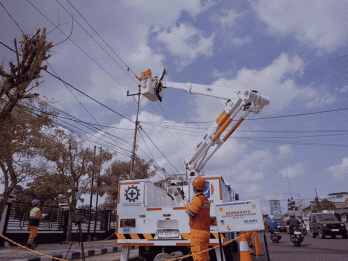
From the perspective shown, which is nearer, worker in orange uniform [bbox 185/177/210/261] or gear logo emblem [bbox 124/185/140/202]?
worker in orange uniform [bbox 185/177/210/261]

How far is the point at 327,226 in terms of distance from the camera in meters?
17.4

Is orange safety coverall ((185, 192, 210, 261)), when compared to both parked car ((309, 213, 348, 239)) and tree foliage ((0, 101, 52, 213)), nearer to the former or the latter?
tree foliage ((0, 101, 52, 213))

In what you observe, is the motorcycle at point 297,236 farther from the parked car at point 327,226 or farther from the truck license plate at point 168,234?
the truck license plate at point 168,234

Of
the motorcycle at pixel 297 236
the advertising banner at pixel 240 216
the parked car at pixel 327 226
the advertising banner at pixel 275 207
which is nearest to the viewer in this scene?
the advertising banner at pixel 240 216

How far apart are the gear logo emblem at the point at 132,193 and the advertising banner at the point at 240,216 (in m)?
2.41

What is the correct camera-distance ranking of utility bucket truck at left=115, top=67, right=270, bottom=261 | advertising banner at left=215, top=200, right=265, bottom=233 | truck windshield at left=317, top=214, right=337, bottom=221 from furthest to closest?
truck windshield at left=317, top=214, right=337, bottom=221 → utility bucket truck at left=115, top=67, right=270, bottom=261 → advertising banner at left=215, top=200, right=265, bottom=233

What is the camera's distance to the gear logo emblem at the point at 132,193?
A: 6.24 meters

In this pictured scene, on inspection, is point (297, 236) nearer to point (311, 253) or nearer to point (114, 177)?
point (311, 253)

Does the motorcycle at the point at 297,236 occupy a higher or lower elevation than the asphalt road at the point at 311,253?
higher

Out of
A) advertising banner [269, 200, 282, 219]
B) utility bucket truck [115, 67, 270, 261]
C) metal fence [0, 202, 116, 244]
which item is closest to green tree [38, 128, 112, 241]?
metal fence [0, 202, 116, 244]

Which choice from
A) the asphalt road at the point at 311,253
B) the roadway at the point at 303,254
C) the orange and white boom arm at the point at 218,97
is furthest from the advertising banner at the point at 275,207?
the orange and white boom arm at the point at 218,97

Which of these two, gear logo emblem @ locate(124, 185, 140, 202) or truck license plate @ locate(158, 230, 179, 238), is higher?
gear logo emblem @ locate(124, 185, 140, 202)

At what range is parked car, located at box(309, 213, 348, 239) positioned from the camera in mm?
17078

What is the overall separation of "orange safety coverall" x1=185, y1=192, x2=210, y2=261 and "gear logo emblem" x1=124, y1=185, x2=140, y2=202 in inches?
93.9
